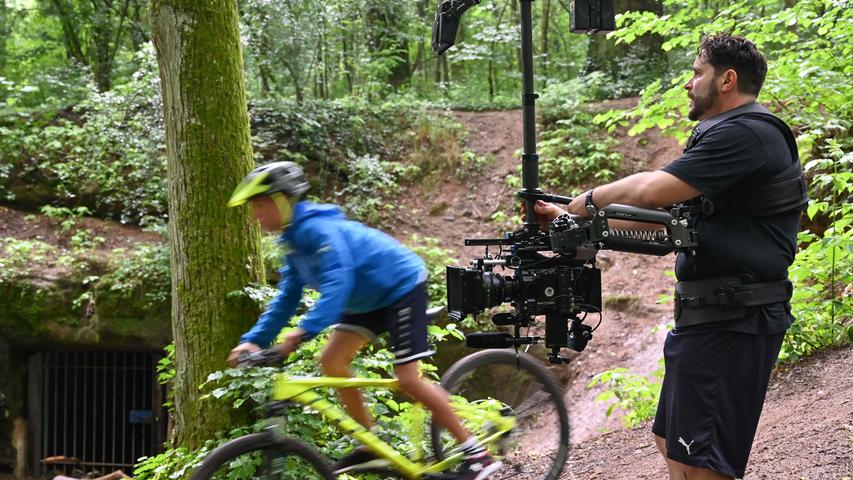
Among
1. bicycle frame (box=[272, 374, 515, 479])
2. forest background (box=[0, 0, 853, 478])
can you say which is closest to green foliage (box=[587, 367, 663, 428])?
forest background (box=[0, 0, 853, 478])

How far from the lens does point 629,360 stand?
29.1 ft

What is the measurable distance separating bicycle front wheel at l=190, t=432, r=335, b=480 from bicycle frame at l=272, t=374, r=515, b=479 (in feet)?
0.62

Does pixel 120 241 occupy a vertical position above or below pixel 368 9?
below

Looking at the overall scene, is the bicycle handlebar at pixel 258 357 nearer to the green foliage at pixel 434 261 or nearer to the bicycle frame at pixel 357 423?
the bicycle frame at pixel 357 423

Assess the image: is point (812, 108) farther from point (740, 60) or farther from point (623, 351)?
point (740, 60)

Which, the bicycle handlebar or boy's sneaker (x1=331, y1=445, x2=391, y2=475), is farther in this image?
boy's sneaker (x1=331, y1=445, x2=391, y2=475)

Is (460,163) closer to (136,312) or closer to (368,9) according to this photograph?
(368,9)

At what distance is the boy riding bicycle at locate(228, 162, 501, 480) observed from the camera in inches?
122

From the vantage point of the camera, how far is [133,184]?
11.6m

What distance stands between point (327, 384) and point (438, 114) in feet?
36.4

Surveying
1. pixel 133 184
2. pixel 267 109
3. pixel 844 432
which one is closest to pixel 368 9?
pixel 267 109

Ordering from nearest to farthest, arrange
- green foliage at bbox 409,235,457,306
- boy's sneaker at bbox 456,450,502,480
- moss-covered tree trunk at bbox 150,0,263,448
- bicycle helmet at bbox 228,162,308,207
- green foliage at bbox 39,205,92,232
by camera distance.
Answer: bicycle helmet at bbox 228,162,308,207 < boy's sneaker at bbox 456,450,502,480 < moss-covered tree trunk at bbox 150,0,263,448 < green foliage at bbox 409,235,457,306 < green foliage at bbox 39,205,92,232

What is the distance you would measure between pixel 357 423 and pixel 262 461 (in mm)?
534

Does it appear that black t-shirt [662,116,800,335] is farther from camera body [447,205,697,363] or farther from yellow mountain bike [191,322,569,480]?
yellow mountain bike [191,322,569,480]
